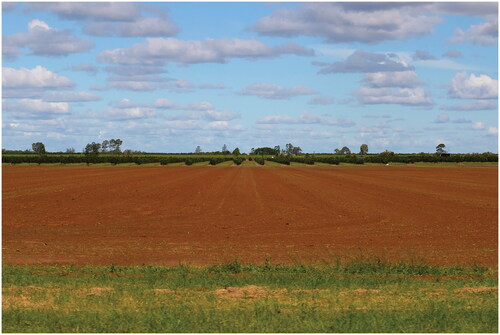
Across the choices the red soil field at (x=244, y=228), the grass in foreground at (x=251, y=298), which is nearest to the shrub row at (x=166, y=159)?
the red soil field at (x=244, y=228)

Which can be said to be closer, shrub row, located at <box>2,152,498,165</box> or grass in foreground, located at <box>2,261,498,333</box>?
grass in foreground, located at <box>2,261,498,333</box>

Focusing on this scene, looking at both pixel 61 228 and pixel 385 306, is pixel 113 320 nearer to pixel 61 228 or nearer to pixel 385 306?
pixel 385 306

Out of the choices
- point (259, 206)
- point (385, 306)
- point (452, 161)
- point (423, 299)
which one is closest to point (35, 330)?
point (385, 306)

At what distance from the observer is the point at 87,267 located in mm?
15766

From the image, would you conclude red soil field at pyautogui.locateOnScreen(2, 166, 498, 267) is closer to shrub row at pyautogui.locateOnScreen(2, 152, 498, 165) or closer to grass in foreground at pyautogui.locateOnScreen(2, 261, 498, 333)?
grass in foreground at pyautogui.locateOnScreen(2, 261, 498, 333)

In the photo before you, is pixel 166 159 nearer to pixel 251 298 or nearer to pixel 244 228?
pixel 244 228

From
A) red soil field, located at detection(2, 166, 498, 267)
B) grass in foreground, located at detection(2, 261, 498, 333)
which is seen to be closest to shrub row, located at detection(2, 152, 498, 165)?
red soil field, located at detection(2, 166, 498, 267)

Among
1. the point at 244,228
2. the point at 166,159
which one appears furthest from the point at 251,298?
the point at 166,159

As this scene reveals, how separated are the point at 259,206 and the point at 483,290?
21732 millimetres

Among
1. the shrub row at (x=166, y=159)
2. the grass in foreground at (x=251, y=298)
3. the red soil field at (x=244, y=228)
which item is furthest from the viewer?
the shrub row at (x=166, y=159)

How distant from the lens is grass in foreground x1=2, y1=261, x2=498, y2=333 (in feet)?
32.6

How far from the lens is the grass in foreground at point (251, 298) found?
9.94 m

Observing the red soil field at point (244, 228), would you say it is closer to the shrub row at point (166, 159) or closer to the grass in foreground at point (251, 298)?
the grass in foreground at point (251, 298)

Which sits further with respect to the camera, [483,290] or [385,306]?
[483,290]
